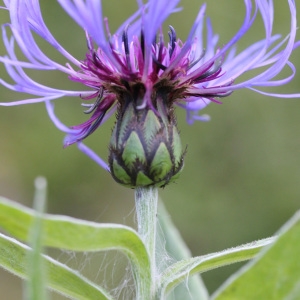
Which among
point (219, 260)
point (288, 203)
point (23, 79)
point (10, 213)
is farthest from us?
point (288, 203)

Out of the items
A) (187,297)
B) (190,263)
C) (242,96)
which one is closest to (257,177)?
(242,96)

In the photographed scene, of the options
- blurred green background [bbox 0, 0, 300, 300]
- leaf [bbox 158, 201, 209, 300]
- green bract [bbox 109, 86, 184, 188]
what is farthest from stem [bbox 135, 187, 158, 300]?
blurred green background [bbox 0, 0, 300, 300]

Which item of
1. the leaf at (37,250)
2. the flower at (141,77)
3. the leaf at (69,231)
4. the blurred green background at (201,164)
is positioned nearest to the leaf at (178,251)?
the flower at (141,77)

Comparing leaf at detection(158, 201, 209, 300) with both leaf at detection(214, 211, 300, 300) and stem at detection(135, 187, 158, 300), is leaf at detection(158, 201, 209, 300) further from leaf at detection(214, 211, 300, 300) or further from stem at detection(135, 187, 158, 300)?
leaf at detection(214, 211, 300, 300)

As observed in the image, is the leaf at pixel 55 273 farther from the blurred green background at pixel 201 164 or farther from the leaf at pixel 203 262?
the blurred green background at pixel 201 164

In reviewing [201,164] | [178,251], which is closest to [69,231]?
[178,251]

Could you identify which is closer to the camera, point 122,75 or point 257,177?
point 122,75

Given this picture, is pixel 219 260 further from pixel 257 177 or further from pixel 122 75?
pixel 257 177
